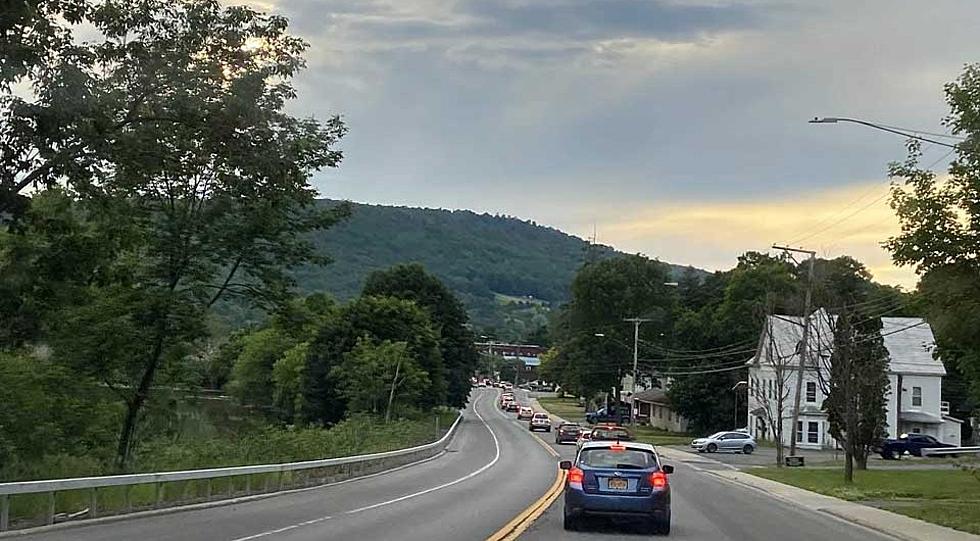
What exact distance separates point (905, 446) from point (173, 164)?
5361 centimetres

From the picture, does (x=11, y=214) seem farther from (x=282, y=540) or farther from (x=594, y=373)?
(x=594, y=373)

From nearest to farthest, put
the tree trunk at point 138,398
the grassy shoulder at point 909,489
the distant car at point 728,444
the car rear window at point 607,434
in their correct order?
the grassy shoulder at point 909,489, the tree trunk at point 138,398, the car rear window at point 607,434, the distant car at point 728,444

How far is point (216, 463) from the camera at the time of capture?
1129 inches

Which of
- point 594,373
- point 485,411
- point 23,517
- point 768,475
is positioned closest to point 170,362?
point 23,517

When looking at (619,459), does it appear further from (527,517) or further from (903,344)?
(903,344)

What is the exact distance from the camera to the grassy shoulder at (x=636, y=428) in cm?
8164

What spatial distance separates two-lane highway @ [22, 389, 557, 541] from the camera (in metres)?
17.0

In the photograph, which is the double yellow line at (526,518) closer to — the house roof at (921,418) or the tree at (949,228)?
the tree at (949,228)

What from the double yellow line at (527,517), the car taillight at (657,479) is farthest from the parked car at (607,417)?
the car taillight at (657,479)

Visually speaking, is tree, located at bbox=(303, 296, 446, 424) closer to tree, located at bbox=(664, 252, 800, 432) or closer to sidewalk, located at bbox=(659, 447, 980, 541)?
tree, located at bbox=(664, 252, 800, 432)

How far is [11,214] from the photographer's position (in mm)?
17828

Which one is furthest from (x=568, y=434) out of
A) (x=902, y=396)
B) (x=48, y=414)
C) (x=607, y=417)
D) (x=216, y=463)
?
(x=48, y=414)

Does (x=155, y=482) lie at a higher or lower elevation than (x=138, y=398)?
lower

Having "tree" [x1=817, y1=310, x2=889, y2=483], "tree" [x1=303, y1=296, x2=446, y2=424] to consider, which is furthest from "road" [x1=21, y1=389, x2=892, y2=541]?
"tree" [x1=303, y1=296, x2=446, y2=424]
